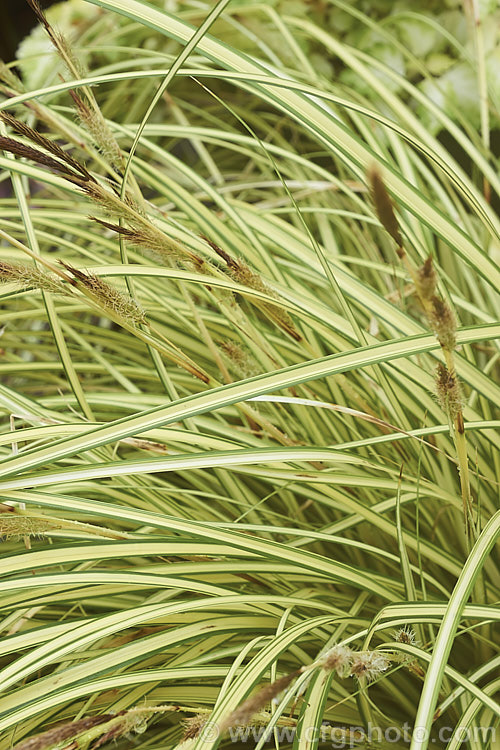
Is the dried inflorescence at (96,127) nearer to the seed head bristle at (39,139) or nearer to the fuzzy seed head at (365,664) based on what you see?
the seed head bristle at (39,139)

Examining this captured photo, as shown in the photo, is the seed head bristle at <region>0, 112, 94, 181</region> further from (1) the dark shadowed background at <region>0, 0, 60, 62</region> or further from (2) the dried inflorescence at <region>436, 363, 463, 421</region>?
(1) the dark shadowed background at <region>0, 0, 60, 62</region>

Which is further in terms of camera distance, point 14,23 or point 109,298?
point 14,23

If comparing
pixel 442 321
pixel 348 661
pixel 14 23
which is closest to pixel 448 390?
pixel 442 321

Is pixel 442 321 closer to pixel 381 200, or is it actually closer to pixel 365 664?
pixel 381 200

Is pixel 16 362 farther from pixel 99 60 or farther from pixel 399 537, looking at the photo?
pixel 99 60

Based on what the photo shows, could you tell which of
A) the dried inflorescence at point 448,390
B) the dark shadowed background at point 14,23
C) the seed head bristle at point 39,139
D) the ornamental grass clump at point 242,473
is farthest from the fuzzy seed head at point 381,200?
the dark shadowed background at point 14,23

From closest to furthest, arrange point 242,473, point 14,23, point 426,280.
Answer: point 426,280, point 242,473, point 14,23
